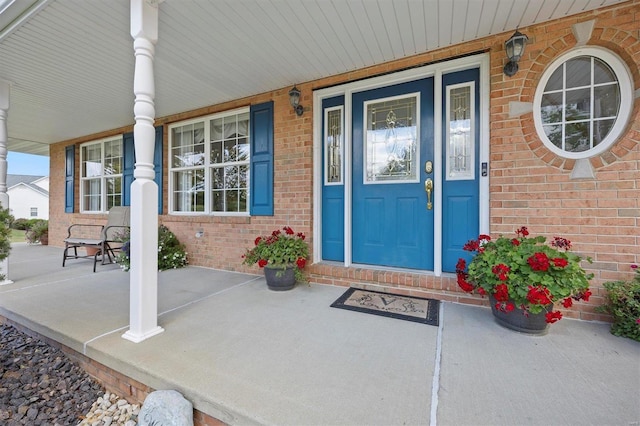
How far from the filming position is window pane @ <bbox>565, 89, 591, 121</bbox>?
7.28ft

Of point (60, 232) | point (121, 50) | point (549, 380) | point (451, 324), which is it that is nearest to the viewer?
point (549, 380)

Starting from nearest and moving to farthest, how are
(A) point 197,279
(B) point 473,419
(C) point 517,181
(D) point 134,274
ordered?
(B) point 473,419 → (D) point 134,274 → (C) point 517,181 → (A) point 197,279

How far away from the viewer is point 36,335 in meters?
2.22

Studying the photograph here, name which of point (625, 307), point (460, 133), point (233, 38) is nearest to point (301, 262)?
point (460, 133)

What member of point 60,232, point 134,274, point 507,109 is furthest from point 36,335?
point 60,232

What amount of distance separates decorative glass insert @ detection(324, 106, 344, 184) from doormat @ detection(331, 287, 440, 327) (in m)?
1.35

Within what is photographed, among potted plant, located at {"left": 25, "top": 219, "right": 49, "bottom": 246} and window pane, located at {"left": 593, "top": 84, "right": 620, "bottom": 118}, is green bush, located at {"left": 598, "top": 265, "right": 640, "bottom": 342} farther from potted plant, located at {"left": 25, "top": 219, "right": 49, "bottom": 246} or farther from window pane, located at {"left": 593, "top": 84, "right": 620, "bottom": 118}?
potted plant, located at {"left": 25, "top": 219, "right": 49, "bottom": 246}

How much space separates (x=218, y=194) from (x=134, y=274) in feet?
8.09

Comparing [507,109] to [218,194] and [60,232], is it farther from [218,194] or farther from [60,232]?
[60,232]

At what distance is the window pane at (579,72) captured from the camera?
2.21 meters

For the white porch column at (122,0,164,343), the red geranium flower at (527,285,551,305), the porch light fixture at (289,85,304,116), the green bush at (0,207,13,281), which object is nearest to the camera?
the red geranium flower at (527,285,551,305)

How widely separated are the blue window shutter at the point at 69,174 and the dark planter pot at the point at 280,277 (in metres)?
5.78

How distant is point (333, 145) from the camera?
3350 millimetres

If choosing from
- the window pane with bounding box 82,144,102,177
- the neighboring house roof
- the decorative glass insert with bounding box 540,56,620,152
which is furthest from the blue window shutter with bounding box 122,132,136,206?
the neighboring house roof
